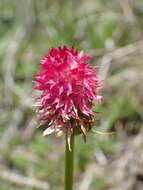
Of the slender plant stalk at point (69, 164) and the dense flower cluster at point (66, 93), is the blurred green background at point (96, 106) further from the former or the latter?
the dense flower cluster at point (66, 93)

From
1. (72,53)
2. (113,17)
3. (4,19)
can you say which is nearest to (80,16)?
(113,17)

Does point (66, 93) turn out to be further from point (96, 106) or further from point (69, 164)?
point (96, 106)

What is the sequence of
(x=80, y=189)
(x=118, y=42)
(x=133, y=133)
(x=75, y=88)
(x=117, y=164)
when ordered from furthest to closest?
(x=118, y=42), (x=133, y=133), (x=117, y=164), (x=80, y=189), (x=75, y=88)

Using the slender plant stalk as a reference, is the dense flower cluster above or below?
above

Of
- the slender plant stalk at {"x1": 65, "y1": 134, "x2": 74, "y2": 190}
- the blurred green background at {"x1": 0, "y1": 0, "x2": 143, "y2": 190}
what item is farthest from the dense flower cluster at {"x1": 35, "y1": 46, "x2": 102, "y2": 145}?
the blurred green background at {"x1": 0, "y1": 0, "x2": 143, "y2": 190}

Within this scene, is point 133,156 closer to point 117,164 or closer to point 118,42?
point 117,164

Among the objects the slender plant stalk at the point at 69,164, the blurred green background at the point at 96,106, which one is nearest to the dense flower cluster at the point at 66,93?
the slender plant stalk at the point at 69,164

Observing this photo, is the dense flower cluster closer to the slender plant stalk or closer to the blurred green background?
the slender plant stalk
